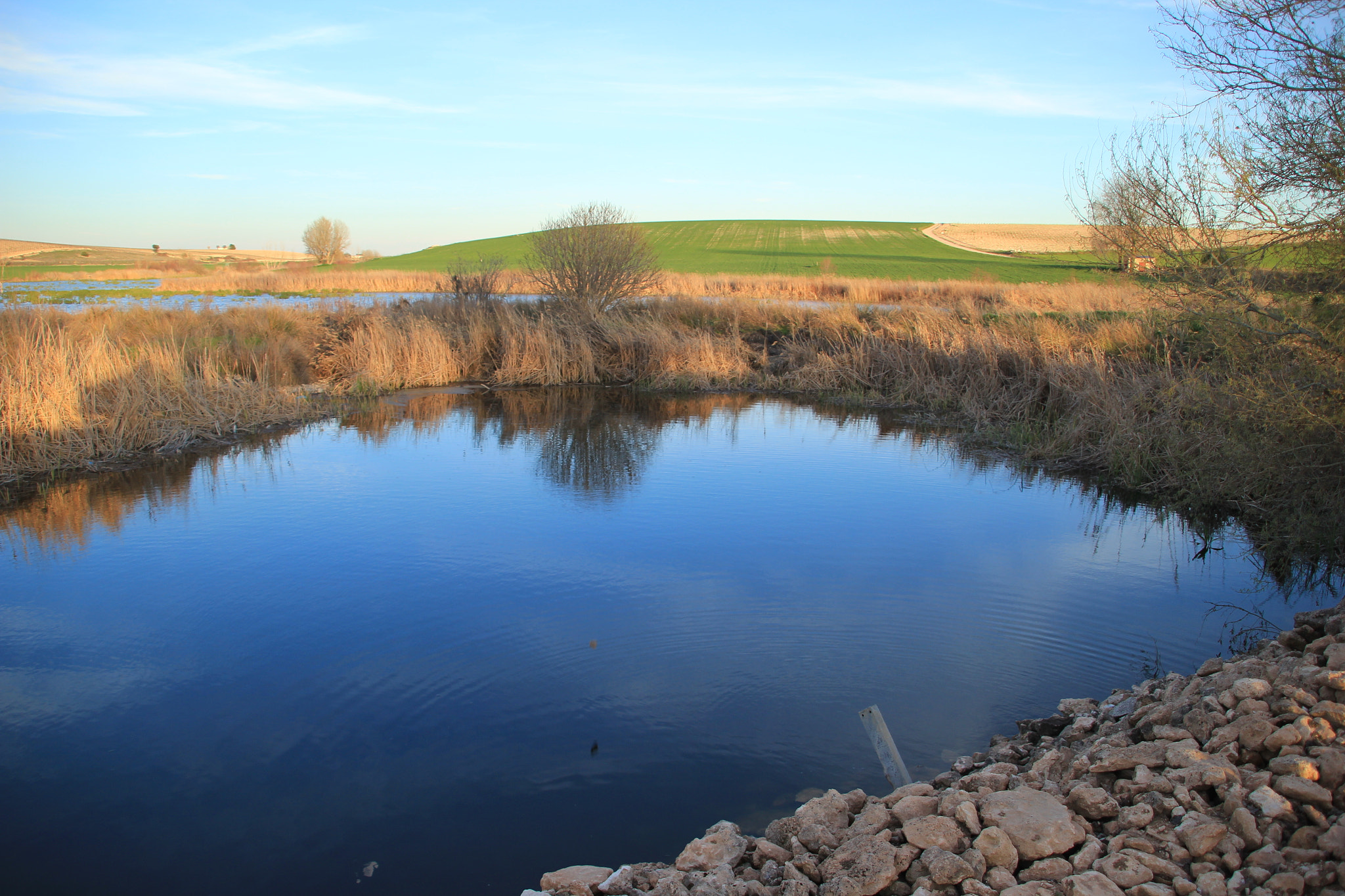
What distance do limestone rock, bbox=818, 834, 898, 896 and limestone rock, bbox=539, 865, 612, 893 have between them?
75cm

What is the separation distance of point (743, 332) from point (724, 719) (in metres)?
14.3

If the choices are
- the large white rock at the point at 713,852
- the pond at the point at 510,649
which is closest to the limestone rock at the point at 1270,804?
the pond at the point at 510,649

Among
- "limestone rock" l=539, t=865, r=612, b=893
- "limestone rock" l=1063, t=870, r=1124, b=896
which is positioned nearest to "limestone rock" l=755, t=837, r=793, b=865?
"limestone rock" l=539, t=865, r=612, b=893

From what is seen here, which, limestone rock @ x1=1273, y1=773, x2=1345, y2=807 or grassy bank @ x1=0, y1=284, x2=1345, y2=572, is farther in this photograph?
grassy bank @ x1=0, y1=284, x2=1345, y2=572

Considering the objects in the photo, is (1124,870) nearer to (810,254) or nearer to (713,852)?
(713,852)

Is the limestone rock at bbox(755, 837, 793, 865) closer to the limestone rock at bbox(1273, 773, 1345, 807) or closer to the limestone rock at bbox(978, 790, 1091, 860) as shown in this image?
the limestone rock at bbox(978, 790, 1091, 860)

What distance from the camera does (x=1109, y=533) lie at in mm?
7223

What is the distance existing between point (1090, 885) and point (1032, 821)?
1.00ft

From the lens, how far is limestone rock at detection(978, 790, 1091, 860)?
99.6 inches

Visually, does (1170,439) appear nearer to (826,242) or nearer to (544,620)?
(544,620)

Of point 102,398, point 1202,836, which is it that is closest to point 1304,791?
point 1202,836

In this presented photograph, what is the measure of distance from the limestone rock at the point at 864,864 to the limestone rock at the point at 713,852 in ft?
1.06

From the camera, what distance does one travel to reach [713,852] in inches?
111

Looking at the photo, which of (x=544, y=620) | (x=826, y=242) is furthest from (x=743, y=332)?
(x=826, y=242)
